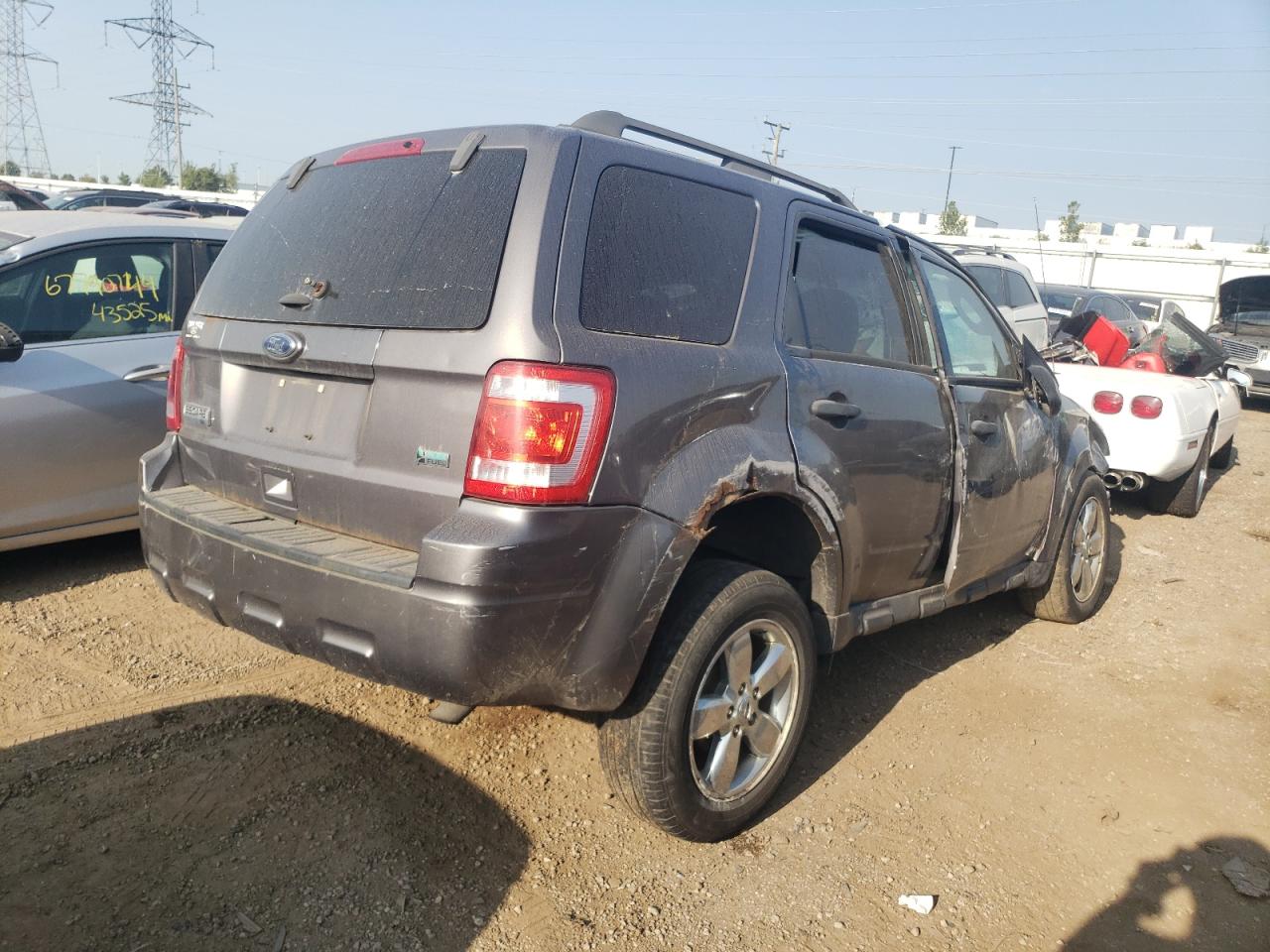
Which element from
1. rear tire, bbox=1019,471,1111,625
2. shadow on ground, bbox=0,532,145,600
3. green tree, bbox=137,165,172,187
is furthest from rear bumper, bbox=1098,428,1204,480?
Answer: green tree, bbox=137,165,172,187

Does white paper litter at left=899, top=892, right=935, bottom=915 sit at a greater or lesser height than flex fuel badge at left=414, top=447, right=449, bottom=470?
lesser

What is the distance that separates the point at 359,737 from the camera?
133 inches

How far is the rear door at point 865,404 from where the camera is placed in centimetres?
314

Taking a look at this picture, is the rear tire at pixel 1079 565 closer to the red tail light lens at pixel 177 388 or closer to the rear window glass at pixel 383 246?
the rear window glass at pixel 383 246

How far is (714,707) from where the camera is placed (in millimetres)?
2895

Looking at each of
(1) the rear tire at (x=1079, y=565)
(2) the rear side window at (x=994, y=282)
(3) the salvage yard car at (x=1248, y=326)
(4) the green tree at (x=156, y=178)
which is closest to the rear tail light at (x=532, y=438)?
(1) the rear tire at (x=1079, y=565)

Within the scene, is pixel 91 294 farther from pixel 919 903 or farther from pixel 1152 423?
pixel 1152 423

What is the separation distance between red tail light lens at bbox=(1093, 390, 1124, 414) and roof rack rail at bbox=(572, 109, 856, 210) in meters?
4.30

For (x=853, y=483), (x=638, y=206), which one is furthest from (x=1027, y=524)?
(x=638, y=206)

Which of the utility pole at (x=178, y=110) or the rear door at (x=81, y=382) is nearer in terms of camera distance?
the rear door at (x=81, y=382)

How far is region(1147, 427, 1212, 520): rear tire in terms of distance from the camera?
25.4ft

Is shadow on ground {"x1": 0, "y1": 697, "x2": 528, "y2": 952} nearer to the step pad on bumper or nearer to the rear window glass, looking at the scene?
the step pad on bumper

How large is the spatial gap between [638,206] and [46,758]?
2.49m

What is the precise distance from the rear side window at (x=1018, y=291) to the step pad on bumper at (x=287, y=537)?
9.49m
